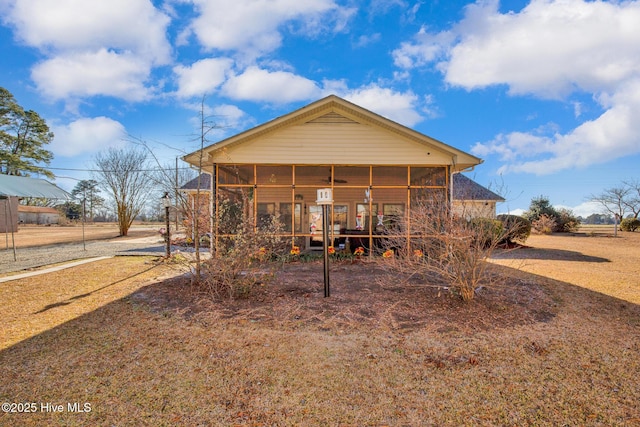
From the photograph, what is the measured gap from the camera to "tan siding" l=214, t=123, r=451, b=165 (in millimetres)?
10312

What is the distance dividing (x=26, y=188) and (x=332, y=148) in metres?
13.1

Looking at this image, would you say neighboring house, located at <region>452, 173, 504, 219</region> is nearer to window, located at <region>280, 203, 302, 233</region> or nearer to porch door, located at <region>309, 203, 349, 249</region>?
porch door, located at <region>309, 203, 349, 249</region>

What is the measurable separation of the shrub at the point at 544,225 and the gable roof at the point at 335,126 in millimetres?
17682

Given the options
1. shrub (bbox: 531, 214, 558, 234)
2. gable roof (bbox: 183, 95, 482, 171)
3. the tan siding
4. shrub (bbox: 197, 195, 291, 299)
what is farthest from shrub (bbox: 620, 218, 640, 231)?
shrub (bbox: 197, 195, 291, 299)

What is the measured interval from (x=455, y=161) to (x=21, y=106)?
36.6m

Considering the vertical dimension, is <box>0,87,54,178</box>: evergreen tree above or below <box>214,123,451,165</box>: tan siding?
above

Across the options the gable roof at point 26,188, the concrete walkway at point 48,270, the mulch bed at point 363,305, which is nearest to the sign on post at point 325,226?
the mulch bed at point 363,305

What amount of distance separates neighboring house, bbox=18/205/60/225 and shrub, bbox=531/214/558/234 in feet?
164

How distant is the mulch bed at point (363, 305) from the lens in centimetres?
468

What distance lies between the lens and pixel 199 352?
369 cm

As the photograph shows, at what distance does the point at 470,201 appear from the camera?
7316mm

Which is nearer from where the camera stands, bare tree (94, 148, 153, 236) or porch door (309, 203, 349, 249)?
porch door (309, 203, 349, 249)

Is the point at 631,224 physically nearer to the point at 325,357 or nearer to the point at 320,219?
the point at 320,219

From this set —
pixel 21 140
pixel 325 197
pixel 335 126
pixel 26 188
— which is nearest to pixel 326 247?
pixel 325 197
